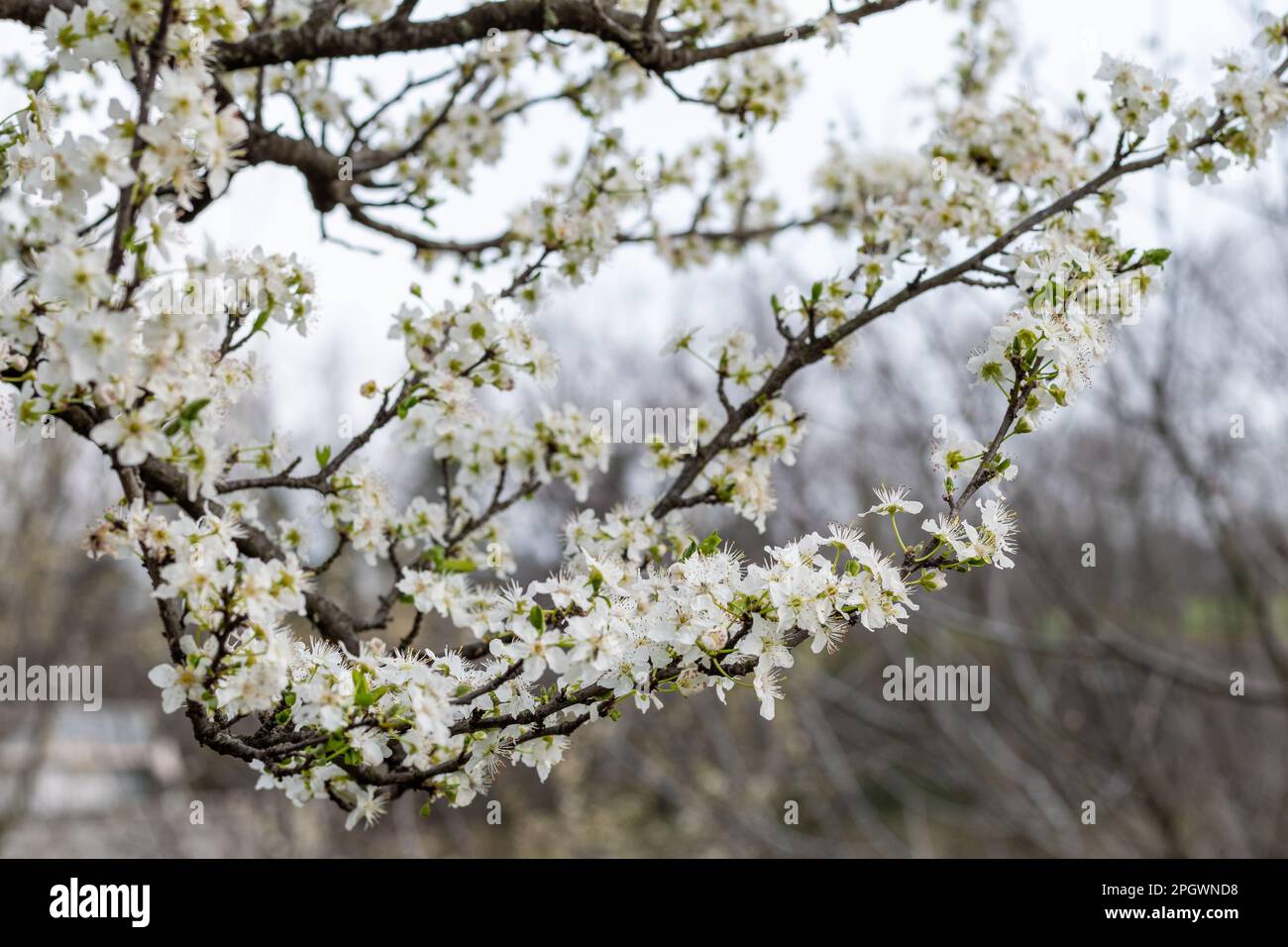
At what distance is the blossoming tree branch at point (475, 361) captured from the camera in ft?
5.08

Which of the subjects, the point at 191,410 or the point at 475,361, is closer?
the point at 191,410

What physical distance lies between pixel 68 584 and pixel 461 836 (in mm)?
4445

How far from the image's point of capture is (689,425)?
101 inches

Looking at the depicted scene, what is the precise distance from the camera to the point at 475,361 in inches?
91.1

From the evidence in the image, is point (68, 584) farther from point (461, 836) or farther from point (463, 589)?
point (463, 589)

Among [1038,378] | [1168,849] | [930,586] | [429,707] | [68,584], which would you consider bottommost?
[1168,849]

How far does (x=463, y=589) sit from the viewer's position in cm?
217

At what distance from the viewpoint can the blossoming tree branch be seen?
155cm

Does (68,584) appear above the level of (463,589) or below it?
above

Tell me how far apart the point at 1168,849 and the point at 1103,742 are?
2.77 feet

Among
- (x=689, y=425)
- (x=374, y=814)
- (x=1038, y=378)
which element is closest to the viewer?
(x=1038, y=378)
